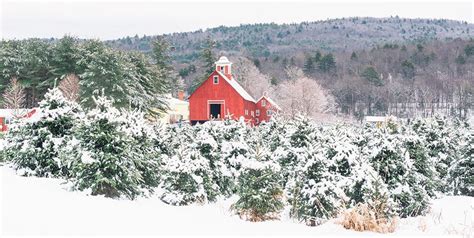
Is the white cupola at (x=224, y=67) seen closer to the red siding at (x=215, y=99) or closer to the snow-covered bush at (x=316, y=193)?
the red siding at (x=215, y=99)

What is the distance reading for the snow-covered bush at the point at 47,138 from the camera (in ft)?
40.1

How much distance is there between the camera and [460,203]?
15.3m

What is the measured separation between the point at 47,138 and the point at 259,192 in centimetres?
623

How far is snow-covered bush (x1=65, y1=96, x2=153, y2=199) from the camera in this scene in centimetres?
997

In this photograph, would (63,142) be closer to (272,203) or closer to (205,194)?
(205,194)

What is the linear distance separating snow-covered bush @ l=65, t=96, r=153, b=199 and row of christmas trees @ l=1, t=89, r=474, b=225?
2 centimetres

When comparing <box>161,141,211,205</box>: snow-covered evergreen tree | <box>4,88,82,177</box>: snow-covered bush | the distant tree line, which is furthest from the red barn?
<box>161,141,211,205</box>: snow-covered evergreen tree

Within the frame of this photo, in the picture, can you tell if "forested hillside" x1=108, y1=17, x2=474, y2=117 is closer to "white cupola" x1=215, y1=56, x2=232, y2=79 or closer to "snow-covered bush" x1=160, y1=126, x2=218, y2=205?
"white cupola" x1=215, y1=56, x2=232, y2=79

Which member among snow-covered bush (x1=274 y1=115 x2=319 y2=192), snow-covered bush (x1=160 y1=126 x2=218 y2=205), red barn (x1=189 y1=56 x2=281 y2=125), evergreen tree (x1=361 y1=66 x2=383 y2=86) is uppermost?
evergreen tree (x1=361 y1=66 x2=383 y2=86)

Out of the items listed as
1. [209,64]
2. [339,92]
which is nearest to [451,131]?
[209,64]

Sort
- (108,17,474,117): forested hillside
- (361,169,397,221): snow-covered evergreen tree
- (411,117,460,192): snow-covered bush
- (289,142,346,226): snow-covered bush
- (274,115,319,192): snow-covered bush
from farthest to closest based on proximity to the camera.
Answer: (108,17,474,117): forested hillside < (411,117,460,192): snow-covered bush < (274,115,319,192): snow-covered bush < (289,142,346,226): snow-covered bush < (361,169,397,221): snow-covered evergreen tree

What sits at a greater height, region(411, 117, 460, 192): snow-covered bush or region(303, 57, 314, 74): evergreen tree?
region(303, 57, 314, 74): evergreen tree

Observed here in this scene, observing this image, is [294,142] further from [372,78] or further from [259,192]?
[372,78]

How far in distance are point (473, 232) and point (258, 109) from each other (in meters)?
48.3
